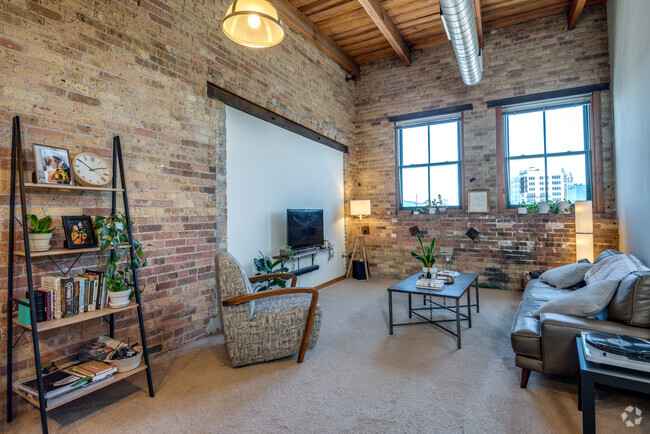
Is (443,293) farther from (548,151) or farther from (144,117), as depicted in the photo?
(548,151)

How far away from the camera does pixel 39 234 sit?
2027mm

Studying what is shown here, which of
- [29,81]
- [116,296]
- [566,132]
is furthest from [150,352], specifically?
[566,132]

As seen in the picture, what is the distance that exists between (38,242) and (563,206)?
6157 mm

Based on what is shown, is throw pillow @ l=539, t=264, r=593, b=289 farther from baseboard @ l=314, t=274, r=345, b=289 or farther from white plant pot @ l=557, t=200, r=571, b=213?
baseboard @ l=314, t=274, r=345, b=289

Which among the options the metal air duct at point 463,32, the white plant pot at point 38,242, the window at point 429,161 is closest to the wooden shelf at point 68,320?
the white plant pot at point 38,242

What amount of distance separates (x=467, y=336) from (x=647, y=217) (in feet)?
6.31

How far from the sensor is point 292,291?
280 cm

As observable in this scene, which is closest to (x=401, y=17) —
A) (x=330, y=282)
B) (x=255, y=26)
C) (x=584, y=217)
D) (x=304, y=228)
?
(x=304, y=228)

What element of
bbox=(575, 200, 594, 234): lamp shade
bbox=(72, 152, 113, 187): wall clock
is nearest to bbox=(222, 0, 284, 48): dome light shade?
bbox=(72, 152, 113, 187): wall clock

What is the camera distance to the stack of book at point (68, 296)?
199 cm

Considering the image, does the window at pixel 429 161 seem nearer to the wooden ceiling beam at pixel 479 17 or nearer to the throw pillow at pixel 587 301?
the wooden ceiling beam at pixel 479 17

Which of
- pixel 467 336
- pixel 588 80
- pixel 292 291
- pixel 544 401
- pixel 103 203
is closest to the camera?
pixel 544 401

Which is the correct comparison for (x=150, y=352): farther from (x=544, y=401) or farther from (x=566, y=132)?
(x=566, y=132)

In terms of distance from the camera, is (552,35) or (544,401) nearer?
(544,401)
